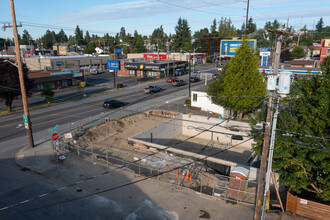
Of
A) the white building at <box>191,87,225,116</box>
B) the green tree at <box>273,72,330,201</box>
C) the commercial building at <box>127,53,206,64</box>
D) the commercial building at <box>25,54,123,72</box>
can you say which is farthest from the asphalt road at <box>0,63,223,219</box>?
the commercial building at <box>127,53,206,64</box>

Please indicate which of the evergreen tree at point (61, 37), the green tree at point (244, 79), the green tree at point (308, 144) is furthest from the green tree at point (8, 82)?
the evergreen tree at point (61, 37)

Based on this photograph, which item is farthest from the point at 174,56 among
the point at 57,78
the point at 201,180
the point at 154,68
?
the point at 201,180

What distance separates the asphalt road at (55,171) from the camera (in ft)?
42.5

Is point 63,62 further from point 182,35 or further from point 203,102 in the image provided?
point 182,35

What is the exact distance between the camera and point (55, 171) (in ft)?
57.7

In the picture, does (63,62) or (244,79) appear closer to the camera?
(244,79)

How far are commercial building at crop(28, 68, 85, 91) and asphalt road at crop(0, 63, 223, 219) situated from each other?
1268cm

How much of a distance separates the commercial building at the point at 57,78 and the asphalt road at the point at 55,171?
41.6ft

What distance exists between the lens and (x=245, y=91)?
25.6 metres

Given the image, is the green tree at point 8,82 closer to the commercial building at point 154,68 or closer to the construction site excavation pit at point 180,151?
the construction site excavation pit at point 180,151

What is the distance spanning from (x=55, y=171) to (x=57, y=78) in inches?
1461

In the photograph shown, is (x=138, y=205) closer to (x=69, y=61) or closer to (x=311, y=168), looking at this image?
(x=311, y=168)

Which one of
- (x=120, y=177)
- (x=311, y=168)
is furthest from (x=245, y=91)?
(x=120, y=177)

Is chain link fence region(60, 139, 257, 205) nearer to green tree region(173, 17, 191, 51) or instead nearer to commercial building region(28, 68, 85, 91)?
commercial building region(28, 68, 85, 91)
